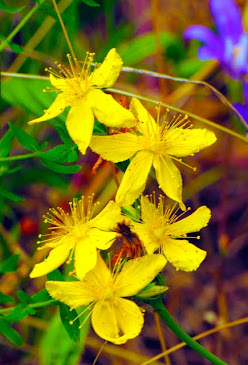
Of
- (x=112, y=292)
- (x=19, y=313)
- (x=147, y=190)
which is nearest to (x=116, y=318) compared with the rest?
(x=112, y=292)

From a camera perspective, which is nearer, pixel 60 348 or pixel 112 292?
pixel 112 292

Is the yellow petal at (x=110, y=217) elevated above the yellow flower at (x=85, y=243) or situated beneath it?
elevated above

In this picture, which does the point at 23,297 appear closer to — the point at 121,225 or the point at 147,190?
the point at 121,225

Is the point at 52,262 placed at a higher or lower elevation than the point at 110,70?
lower

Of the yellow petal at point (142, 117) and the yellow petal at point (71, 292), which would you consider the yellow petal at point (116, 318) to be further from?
the yellow petal at point (142, 117)

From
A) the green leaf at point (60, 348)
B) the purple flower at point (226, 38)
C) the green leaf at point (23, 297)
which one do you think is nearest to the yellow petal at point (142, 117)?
the green leaf at point (23, 297)

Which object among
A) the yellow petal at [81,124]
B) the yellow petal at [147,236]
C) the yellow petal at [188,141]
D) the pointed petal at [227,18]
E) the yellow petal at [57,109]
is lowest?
the yellow petal at [147,236]
